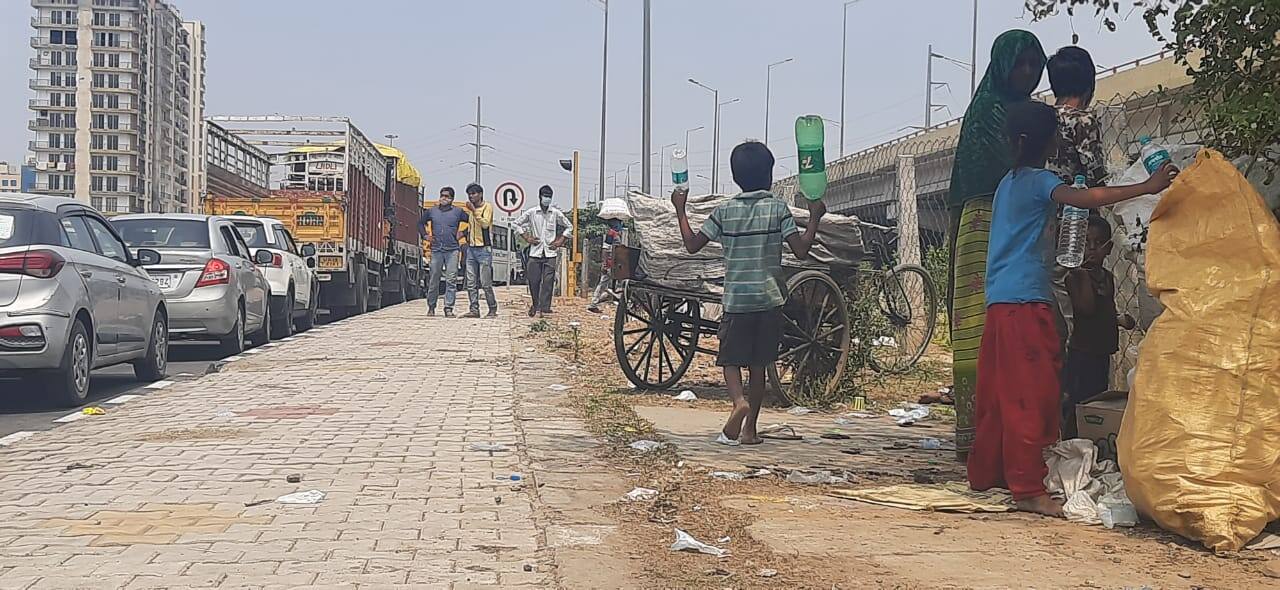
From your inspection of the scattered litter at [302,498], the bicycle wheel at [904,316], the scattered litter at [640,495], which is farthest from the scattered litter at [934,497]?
the bicycle wheel at [904,316]

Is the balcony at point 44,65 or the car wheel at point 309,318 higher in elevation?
the balcony at point 44,65

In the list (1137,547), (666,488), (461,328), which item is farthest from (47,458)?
(461,328)

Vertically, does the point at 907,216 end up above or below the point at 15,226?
above

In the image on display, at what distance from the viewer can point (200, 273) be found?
12.8 metres

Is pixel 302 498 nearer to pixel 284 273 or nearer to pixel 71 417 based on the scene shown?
pixel 71 417

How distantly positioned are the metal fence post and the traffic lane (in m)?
7.81

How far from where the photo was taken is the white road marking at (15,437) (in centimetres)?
740

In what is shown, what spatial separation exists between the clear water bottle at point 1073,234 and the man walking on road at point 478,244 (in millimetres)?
13691

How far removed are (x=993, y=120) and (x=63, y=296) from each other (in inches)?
253

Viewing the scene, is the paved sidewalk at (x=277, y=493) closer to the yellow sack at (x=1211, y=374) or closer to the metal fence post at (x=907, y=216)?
the yellow sack at (x=1211, y=374)

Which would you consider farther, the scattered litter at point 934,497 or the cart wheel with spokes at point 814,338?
the cart wheel with spokes at point 814,338

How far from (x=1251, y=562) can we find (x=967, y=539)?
0.97 m

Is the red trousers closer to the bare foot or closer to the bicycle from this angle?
the bare foot

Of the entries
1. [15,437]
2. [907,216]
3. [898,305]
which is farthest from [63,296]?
[907,216]
